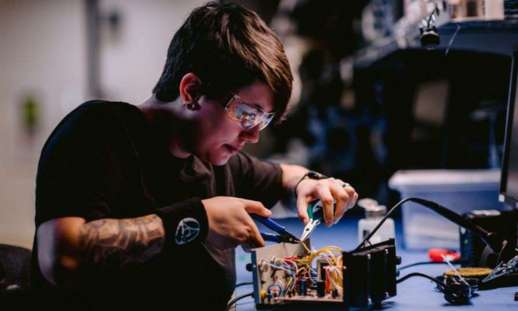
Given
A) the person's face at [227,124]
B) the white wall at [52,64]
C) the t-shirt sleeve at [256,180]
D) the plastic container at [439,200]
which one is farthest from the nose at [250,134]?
the white wall at [52,64]

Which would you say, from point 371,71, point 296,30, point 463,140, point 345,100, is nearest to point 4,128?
point 296,30

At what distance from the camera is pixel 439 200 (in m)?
2.13

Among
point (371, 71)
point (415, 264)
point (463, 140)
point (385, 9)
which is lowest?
point (415, 264)

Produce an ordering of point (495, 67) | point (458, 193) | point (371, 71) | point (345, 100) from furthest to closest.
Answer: point (345, 100), point (371, 71), point (495, 67), point (458, 193)

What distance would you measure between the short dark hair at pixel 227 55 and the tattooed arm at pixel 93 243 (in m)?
0.35

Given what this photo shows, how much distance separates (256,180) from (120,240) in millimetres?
747

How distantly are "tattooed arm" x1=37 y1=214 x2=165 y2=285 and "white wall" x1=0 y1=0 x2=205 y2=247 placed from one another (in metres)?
4.10

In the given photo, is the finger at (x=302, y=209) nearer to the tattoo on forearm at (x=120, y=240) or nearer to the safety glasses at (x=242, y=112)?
the safety glasses at (x=242, y=112)

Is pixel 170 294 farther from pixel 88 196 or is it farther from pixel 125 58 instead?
pixel 125 58

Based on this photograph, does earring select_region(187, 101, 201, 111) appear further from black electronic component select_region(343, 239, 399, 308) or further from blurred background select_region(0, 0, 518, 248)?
blurred background select_region(0, 0, 518, 248)

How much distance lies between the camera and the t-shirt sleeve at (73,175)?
1.23m

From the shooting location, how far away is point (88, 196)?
125 cm

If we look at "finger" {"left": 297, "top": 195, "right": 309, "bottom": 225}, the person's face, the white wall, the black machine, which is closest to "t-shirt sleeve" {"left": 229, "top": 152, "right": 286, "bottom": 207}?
"finger" {"left": 297, "top": 195, "right": 309, "bottom": 225}

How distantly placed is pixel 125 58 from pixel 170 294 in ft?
13.1
